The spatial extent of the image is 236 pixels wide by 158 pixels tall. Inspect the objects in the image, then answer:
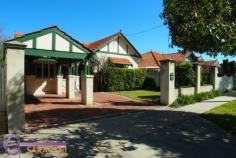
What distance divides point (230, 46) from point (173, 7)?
8.34 feet

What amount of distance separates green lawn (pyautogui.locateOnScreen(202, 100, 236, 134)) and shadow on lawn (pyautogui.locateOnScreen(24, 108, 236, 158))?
42 centimetres

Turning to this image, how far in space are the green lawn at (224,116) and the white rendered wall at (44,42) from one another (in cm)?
880

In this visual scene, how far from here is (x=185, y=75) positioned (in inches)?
850

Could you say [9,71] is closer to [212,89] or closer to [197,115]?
[197,115]

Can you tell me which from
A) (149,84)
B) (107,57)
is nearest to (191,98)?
(149,84)

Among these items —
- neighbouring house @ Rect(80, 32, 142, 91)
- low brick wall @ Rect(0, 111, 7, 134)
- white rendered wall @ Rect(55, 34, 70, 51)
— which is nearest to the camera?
low brick wall @ Rect(0, 111, 7, 134)

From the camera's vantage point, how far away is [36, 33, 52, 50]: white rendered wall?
52.4 feet

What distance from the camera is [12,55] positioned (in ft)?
28.2

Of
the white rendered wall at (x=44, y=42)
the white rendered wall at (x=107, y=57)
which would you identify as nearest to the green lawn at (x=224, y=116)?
the white rendered wall at (x=44, y=42)

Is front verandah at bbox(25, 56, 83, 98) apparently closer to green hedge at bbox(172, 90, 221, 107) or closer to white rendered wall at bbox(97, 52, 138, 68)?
white rendered wall at bbox(97, 52, 138, 68)

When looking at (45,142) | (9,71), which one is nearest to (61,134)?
(45,142)

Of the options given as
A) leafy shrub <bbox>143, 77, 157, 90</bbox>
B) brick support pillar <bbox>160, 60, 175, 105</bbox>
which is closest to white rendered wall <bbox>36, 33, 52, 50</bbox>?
brick support pillar <bbox>160, 60, 175, 105</bbox>

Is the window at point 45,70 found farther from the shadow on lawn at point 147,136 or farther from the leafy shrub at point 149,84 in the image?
the shadow on lawn at point 147,136

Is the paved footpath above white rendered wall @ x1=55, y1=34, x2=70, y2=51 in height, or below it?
below
